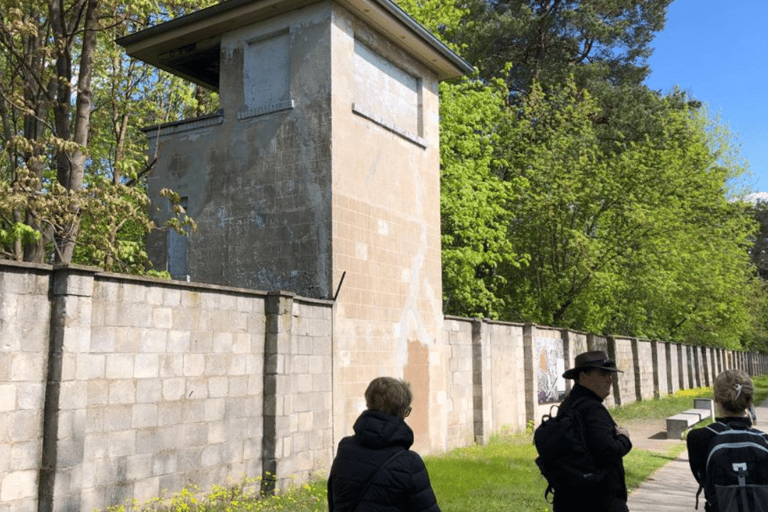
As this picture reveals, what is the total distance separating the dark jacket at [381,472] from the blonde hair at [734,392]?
1947 millimetres

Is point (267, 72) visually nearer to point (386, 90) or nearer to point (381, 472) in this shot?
point (386, 90)

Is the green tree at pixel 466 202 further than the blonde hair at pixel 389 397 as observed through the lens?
Yes

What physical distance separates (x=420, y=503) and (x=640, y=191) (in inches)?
1032

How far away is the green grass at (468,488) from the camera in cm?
883

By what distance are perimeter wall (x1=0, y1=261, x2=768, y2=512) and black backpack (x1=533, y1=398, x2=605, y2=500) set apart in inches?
189

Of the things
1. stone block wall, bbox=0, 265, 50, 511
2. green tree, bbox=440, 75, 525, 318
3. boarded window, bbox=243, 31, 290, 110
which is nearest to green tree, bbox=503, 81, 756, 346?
green tree, bbox=440, 75, 525, 318

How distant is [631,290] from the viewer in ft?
95.0

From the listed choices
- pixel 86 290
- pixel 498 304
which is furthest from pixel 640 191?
pixel 86 290

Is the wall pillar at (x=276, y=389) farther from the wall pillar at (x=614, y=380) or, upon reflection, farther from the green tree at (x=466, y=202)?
the wall pillar at (x=614, y=380)

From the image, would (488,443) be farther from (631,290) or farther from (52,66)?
(631,290)

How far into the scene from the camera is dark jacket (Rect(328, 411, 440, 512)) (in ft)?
11.7

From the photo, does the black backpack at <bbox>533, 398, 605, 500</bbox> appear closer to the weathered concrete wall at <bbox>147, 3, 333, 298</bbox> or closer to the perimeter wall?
the perimeter wall

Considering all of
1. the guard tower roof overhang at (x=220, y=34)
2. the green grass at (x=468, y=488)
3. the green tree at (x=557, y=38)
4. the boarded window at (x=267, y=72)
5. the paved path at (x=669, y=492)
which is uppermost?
the green tree at (x=557, y=38)

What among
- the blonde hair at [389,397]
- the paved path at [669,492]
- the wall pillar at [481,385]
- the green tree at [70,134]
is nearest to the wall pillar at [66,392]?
the green tree at [70,134]
